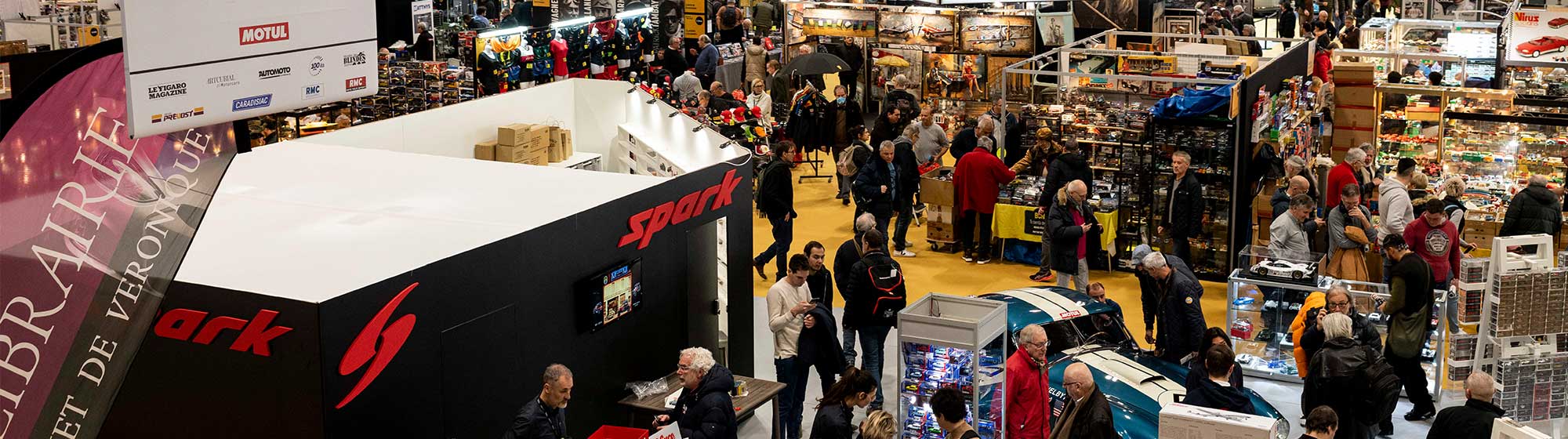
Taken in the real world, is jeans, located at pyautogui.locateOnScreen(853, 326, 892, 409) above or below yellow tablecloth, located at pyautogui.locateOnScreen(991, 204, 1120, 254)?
below

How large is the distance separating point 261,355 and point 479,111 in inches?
207

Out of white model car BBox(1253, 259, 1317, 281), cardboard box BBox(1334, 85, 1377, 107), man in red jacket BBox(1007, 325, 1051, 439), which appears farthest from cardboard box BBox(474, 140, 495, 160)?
cardboard box BBox(1334, 85, 1377, 107)

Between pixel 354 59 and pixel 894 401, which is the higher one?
pixel 354 59

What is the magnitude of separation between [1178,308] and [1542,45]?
8.64 meters

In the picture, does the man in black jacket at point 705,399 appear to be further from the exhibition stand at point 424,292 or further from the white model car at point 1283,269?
the white model car at point 1283,269

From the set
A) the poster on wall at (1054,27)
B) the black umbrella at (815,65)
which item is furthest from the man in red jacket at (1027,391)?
the poster on wall at (1054,27)

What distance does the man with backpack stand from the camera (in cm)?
884

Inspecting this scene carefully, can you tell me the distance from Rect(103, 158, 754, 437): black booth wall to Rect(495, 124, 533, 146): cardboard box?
287cm

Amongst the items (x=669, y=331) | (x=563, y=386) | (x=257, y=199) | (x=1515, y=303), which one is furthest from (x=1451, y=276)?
(x=257, y=199)

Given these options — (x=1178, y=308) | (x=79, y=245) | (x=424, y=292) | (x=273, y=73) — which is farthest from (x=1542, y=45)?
(x=79, y=245)

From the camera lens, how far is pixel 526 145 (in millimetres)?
11695

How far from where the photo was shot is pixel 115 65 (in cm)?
331

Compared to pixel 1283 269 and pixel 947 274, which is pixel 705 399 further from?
pixel 947 274

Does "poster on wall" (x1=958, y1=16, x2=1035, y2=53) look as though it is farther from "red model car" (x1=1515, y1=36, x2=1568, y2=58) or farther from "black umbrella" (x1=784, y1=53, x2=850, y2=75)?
"red model car" (x1=1515, y1=36, x2=1568, y2=58)
